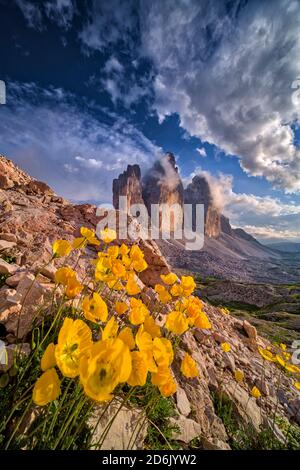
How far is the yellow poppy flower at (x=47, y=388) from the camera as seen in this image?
166 cm

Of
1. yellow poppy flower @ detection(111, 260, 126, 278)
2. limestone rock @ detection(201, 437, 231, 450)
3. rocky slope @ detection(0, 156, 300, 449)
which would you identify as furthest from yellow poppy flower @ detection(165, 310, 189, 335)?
limestone rock @ detection(201, 437, 231, 450)

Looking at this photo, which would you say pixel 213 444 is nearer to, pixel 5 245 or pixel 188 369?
pixel 188 369

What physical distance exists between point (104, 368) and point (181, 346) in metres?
5.08

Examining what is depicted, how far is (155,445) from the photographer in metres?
3.27

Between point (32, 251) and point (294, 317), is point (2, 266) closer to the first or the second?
point (32, 251)

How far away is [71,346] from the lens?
5.92 feet

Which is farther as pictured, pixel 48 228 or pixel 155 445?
pixel 48 228

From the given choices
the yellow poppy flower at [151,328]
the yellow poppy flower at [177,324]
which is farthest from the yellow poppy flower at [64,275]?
the yellow poppy flower at [177,324]

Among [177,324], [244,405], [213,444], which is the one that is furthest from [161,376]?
[244,405]

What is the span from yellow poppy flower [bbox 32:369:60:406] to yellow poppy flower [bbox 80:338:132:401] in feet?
1.11

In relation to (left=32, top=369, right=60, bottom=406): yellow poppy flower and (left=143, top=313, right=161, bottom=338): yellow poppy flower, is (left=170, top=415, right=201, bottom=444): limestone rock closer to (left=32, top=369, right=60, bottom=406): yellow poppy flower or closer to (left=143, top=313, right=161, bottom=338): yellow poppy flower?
(left=143, top=313, right=161, bottom=338): yellow poppy flower

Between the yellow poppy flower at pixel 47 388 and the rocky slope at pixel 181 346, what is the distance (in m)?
1.43

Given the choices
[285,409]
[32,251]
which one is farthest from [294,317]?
[32,251]

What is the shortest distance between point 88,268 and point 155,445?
188 inches
